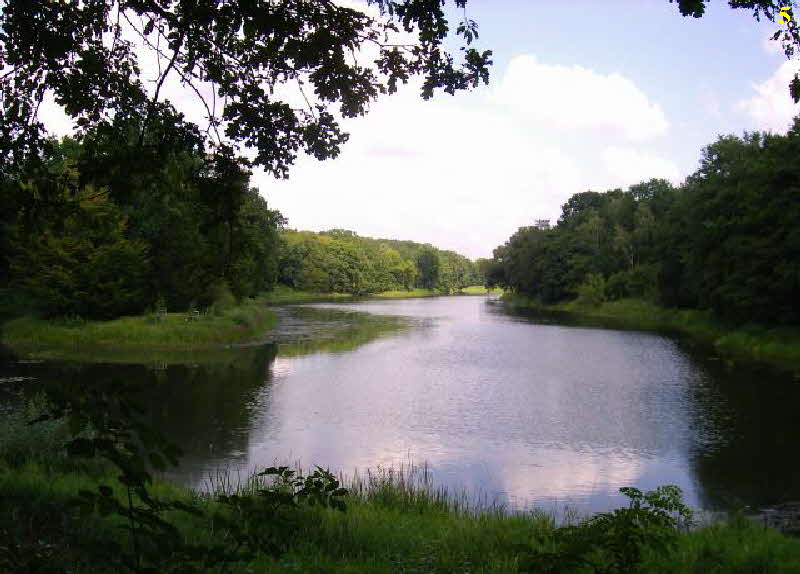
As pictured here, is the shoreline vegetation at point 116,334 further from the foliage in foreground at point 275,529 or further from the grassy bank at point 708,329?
the grassy bank at point 708,329

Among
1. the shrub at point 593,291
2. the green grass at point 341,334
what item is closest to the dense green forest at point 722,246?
the shrub at point 593,291

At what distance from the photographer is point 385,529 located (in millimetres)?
7398

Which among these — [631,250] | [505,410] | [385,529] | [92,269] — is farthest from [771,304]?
[631,250]

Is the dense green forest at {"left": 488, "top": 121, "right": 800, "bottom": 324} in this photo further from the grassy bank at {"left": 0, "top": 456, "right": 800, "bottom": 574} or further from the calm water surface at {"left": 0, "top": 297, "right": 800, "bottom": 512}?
the grassy bank at {"left": 0, "top": 456, "right": 800, "bottom": 574}

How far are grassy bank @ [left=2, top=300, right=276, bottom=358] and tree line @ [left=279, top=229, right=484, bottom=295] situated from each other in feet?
197

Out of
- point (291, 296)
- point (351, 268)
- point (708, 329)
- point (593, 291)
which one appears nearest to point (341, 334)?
point (708, 329)

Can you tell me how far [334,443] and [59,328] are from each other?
79.6 ft

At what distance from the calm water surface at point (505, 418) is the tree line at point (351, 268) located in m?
69.5

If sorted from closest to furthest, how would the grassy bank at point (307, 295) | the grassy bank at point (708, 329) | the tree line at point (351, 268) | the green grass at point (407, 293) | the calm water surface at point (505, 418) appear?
the calm water surface at point (505, 418) < the grassy bank at point (708, 329) < the grassy bank at point (307, 295) < the tree line at point (351, 268) < the green grass at point (407, 293)

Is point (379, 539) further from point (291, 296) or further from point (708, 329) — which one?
point (291, 296)

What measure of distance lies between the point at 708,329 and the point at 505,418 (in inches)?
1177

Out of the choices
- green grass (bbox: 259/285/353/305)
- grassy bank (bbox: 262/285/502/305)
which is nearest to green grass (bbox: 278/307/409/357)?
green grass (bbox: 259/285/353/305)

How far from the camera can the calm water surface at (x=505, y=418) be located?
1377cm

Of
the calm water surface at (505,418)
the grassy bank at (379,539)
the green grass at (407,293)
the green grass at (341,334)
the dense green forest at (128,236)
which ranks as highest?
the dense green forest at (128,236)
